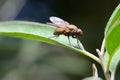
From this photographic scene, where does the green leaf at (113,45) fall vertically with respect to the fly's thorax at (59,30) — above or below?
below

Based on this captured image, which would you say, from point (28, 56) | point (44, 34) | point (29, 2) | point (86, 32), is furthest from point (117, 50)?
point (29, 2)

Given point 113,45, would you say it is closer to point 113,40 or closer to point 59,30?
point 113,40

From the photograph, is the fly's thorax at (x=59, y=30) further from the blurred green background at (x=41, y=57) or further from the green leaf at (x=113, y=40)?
the blurred green background at (x=41, y=57)

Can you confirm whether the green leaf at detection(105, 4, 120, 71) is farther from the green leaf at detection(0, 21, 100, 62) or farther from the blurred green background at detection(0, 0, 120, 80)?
the blurred green background at detection(0, 0, 120, 80)

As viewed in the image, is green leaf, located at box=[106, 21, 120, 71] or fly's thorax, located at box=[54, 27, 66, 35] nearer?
green leaf, located at box=[106, 21, 120, 71]

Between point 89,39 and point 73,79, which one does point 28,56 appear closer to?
point 73,79

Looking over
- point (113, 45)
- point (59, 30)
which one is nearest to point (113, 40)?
point (113, 45)

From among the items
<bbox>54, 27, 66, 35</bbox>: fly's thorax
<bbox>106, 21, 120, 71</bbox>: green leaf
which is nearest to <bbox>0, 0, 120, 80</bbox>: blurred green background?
<bbox>54, 27, 66, 35</bbox>: fly's thorax

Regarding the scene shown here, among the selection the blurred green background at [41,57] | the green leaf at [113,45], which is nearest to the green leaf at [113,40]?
the green leaf at [113,45]
